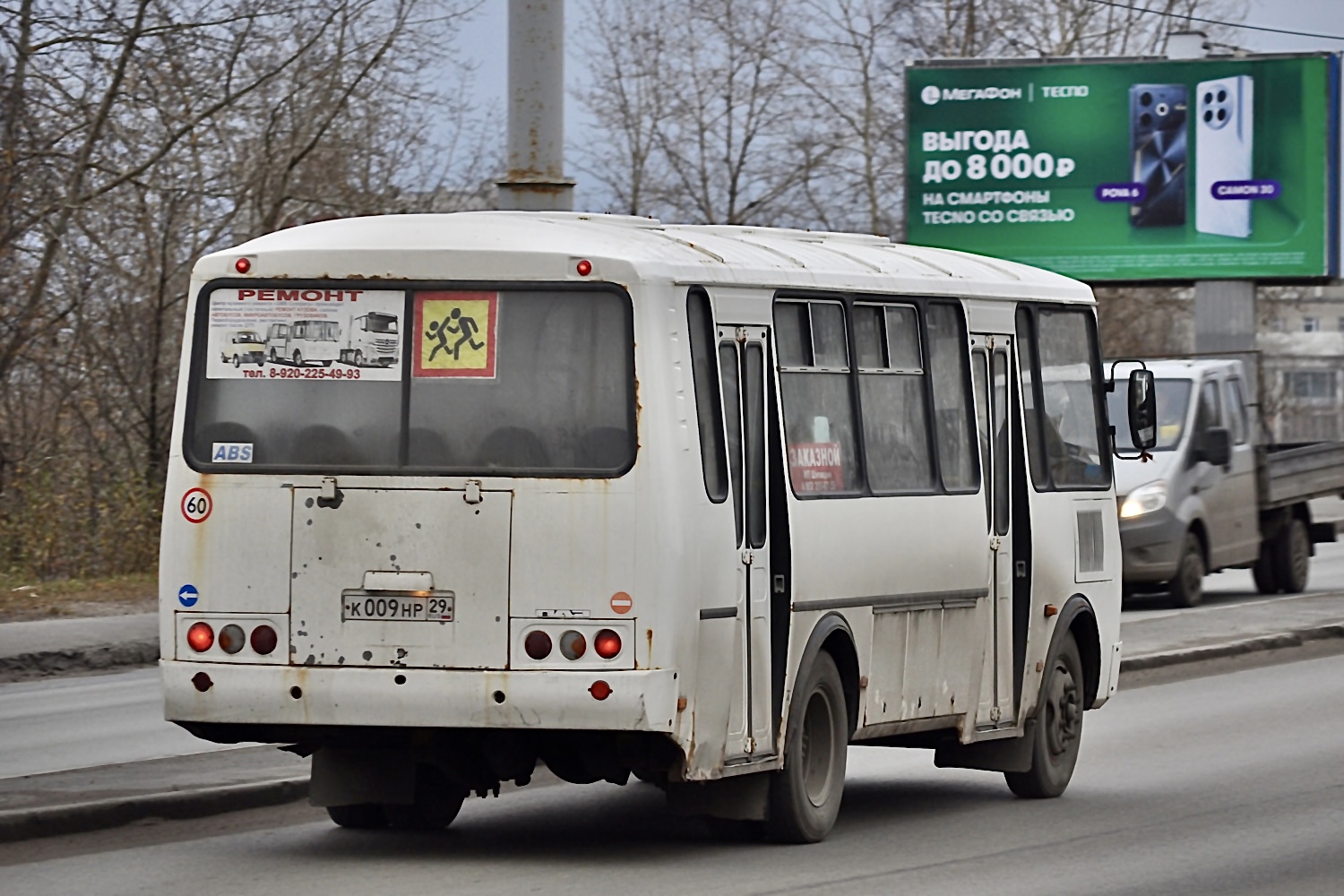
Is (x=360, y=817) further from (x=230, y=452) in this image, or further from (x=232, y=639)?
(x=230, y=452)

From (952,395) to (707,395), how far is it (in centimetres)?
237

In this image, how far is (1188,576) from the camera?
82.8 feet

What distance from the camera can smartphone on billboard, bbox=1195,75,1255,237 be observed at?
38219mm

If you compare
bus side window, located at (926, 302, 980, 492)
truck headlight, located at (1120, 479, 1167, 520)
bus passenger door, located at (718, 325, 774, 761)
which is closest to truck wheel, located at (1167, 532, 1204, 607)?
truck headlight, located at (1120, 479, 1167, 520)

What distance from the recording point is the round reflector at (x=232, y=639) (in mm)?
9570

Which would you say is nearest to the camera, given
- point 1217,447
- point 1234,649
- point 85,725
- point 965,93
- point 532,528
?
point 532,528

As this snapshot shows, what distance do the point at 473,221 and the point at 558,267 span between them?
52cm

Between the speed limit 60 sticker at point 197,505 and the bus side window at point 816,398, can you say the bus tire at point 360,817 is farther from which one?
the bus side window at point 816,398

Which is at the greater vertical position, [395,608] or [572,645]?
[395,608]

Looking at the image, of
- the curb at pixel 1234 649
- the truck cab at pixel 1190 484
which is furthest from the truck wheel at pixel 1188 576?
the curb at pixel 1234 649

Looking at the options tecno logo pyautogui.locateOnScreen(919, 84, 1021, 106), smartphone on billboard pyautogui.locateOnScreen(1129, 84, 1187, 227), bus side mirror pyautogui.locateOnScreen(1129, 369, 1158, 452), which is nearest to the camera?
bus side mirror pyautogui.locateOnScreen(1129, 369, 1158, 452)

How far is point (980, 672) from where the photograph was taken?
467 inches

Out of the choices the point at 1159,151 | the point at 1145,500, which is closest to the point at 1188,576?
the point at 1145,500

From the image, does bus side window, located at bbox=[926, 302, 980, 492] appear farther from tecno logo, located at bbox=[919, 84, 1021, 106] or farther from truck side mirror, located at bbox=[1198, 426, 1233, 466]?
tecno logo, located at bbox=[919, 84, 1021, 106]
